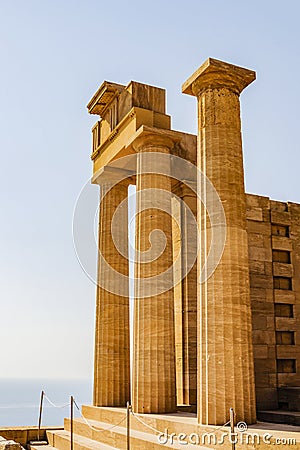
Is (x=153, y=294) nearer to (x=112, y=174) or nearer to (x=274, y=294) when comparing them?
(x=274, y=294)

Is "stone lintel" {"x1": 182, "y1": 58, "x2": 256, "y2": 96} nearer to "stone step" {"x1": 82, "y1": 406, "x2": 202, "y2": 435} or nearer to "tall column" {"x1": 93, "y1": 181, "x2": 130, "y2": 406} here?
"tall column" {"x1": 93, "y1": 181, "x2": 130, "y2": 406}

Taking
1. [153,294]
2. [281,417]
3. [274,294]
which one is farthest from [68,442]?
[274,294]

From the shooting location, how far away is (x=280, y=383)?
27250mm

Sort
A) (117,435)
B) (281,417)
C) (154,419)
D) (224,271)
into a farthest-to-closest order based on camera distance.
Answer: (281,417) < (117,435) < (154,419) < (224,271)

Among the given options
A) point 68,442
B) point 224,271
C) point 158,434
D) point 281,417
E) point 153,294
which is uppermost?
point 224,271

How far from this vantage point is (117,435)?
70.3ft

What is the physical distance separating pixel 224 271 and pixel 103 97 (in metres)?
15.0

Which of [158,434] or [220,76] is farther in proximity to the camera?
[158,434]

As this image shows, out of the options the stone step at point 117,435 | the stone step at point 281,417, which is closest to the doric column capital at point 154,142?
the stone step at point 117,435

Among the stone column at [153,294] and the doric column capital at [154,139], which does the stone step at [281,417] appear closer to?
the stone column at [153,294]

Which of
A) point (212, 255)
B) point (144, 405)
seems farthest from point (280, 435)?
point (144, 405)

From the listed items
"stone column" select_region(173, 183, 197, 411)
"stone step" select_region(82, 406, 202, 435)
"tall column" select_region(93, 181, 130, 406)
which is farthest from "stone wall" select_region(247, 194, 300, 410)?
"tall column" select_region(93, 181, 130, 406)

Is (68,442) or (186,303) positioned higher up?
(186,303)

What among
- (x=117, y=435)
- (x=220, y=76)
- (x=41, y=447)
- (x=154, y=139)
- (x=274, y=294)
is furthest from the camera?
(x=274, y=294)
